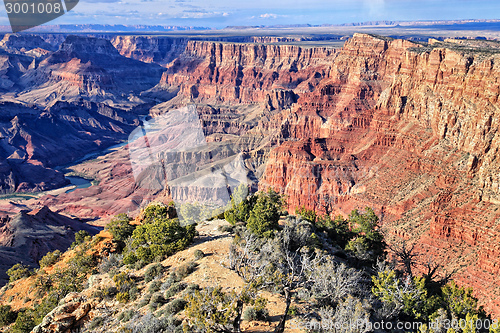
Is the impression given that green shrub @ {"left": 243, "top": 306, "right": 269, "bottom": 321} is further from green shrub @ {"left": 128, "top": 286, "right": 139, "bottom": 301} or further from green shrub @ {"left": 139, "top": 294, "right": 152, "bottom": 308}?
green shrub @ {"left": 128, "top": 286, "right": 139, "bottom": 301}

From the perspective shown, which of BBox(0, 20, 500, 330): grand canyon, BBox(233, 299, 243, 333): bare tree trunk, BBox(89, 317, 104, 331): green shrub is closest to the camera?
BBox(233, 299, 243, 333): bare tree trunk

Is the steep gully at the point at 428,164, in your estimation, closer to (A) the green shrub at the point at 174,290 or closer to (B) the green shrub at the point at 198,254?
(B) the green shrub at the point at 198,254

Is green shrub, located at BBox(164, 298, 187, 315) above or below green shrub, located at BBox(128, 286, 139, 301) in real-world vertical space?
above

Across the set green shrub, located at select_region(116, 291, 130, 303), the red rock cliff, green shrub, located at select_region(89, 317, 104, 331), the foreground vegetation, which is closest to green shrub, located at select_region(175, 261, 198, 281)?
the foreground vegetation

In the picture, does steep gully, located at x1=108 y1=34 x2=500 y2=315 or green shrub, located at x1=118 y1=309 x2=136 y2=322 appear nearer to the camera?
green shrub, located at x1=118 y1=309 x2=136 y2=322

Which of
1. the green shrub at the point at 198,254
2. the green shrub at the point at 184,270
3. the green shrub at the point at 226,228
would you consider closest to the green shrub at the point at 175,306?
the green shrub at the point at 184,270

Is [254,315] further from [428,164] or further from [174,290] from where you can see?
[428,164]

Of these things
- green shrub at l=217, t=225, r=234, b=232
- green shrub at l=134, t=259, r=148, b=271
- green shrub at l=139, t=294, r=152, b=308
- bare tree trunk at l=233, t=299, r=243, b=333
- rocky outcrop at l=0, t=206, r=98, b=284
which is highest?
bare tree trunk at l=233, t=299, r=243, b=333

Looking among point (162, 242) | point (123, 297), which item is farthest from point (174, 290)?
point (162, 242)
